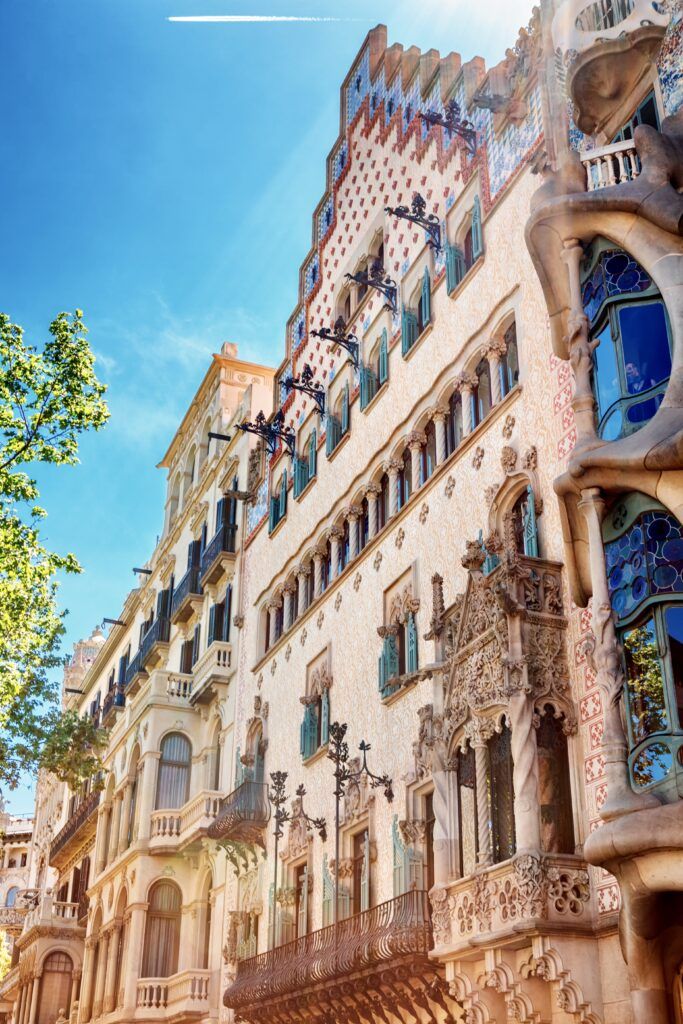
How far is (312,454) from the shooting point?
2744 centimetres

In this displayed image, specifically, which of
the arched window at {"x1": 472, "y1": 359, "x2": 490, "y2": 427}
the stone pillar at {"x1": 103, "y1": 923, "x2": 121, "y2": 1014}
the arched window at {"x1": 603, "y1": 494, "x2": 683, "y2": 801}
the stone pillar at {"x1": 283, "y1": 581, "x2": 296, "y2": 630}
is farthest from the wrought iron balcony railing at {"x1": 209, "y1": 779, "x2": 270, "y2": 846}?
the arched window at {"x1": 603, "y1": 494, "x2": 683, "y2": 801}

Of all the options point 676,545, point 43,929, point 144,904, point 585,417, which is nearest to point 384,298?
point 585,417

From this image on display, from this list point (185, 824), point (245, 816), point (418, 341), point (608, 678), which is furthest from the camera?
point (185, 824)

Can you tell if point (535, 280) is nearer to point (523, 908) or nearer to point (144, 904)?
point (523, 908)

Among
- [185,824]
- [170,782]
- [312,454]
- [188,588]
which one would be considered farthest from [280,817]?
[188,588]

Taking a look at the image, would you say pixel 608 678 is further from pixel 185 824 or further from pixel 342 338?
pixel 185 824

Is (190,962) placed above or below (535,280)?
below

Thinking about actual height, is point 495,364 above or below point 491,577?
above

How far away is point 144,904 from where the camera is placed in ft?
97.6

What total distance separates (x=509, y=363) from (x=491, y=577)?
14.4ft

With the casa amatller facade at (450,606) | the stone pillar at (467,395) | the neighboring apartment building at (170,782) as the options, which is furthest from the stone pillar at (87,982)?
the stone pillar at (467,395)

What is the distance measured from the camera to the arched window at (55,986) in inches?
1624

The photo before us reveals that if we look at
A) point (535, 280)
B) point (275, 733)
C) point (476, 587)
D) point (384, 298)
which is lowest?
point (476, 587)

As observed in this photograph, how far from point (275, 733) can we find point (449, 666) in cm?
1037
